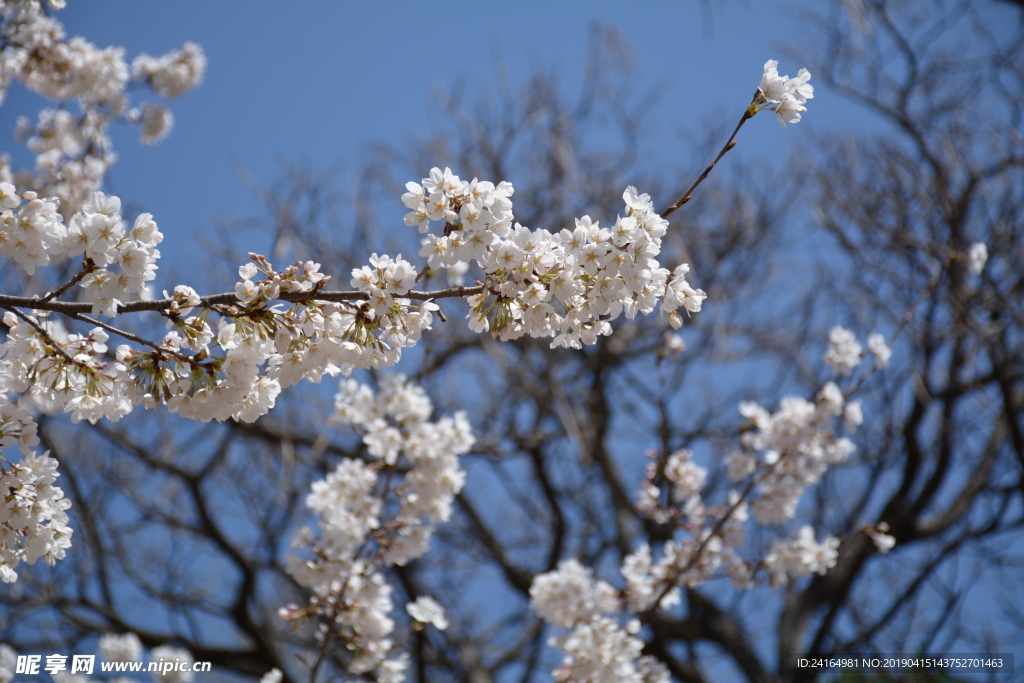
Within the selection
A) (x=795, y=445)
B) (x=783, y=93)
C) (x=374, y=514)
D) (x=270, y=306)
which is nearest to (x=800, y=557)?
(x=795, y=445)

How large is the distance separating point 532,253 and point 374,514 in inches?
82.4

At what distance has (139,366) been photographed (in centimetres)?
189

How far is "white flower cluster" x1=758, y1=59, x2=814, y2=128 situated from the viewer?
1.96 metres

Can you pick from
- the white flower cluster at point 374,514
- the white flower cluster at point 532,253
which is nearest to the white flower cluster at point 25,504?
the white flower cluster at point 532,253

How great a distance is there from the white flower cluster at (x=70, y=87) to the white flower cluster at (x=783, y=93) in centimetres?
354

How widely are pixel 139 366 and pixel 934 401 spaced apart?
7754 mm

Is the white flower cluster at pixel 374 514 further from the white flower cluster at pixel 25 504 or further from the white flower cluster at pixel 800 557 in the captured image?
the white flower cluster at pixel 800 557

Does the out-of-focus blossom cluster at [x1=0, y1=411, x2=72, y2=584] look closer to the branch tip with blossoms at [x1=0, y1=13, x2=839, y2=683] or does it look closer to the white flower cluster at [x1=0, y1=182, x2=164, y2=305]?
the branch tip with blossoms at [x1=0, y1=13, x2=839, y2=683]

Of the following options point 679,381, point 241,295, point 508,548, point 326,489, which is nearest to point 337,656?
point 508,548

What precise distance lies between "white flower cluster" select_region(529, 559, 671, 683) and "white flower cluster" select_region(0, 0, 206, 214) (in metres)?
3.39

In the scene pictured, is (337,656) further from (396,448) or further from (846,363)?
(846,363)

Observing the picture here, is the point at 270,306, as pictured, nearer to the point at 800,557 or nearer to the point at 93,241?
the point at 93,241

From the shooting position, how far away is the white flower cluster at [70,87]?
12.9 ft

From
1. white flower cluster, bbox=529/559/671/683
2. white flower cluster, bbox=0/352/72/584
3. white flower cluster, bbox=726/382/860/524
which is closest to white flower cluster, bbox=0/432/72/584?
white flower cluster, bbox=0/352/72/584
